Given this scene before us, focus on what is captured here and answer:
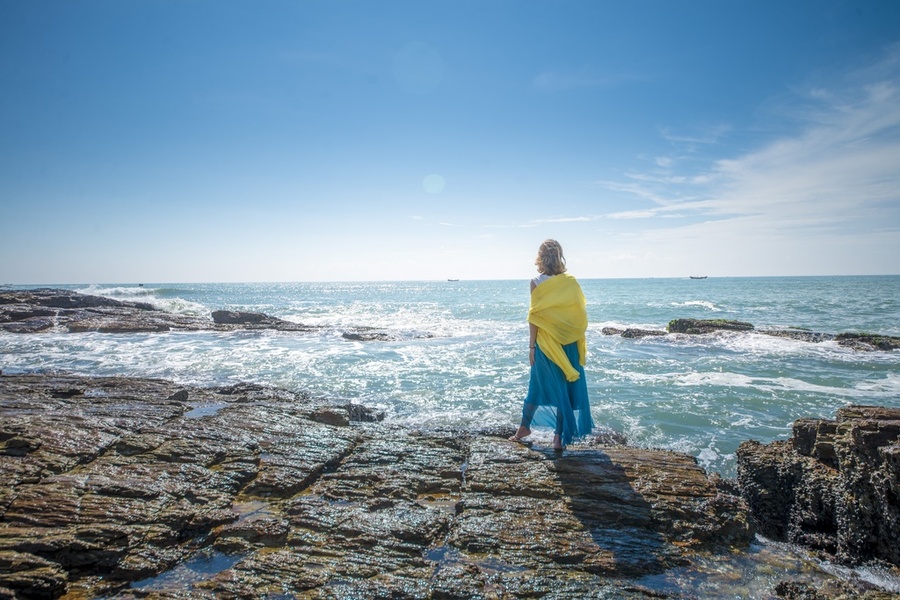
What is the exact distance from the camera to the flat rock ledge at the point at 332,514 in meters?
3.73

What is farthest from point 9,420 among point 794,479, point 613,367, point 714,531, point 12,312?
point 12,312

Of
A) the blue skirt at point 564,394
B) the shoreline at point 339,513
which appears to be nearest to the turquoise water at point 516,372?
the shoreline at point 339,513

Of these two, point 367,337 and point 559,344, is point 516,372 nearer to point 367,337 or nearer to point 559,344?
point 559,344

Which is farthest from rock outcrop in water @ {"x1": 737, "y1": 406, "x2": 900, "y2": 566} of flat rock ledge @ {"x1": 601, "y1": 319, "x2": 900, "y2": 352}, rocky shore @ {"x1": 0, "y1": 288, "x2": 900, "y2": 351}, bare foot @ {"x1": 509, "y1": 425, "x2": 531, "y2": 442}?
rocky shore @ {"x1": 0, "y1": 288, "x2": 900, "y2": 351}

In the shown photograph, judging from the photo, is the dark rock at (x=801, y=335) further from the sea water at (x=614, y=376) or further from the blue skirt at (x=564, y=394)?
the blue skirt at (x=564, y=394)

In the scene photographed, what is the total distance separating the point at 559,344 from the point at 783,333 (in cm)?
2615

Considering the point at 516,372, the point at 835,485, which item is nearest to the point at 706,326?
the point at 516,372

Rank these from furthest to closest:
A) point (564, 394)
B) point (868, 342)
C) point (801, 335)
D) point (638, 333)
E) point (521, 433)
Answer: point (638, 333) < point (801, 335) < point (868, 342) < point (521, 433) < point (564, 394)

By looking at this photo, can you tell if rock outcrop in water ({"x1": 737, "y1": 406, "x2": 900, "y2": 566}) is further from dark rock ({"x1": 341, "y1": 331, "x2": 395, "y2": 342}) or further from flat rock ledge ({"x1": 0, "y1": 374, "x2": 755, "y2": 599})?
dark rock ({"x1": 341, "y1": 331, "x2": 395, "y2": 342})

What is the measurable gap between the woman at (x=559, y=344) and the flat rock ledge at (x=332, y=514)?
0.59 meters

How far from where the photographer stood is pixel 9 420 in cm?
659

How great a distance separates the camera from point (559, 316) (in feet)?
18.9

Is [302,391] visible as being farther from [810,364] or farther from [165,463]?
[810,364]

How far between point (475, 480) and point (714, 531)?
268 centimetres
